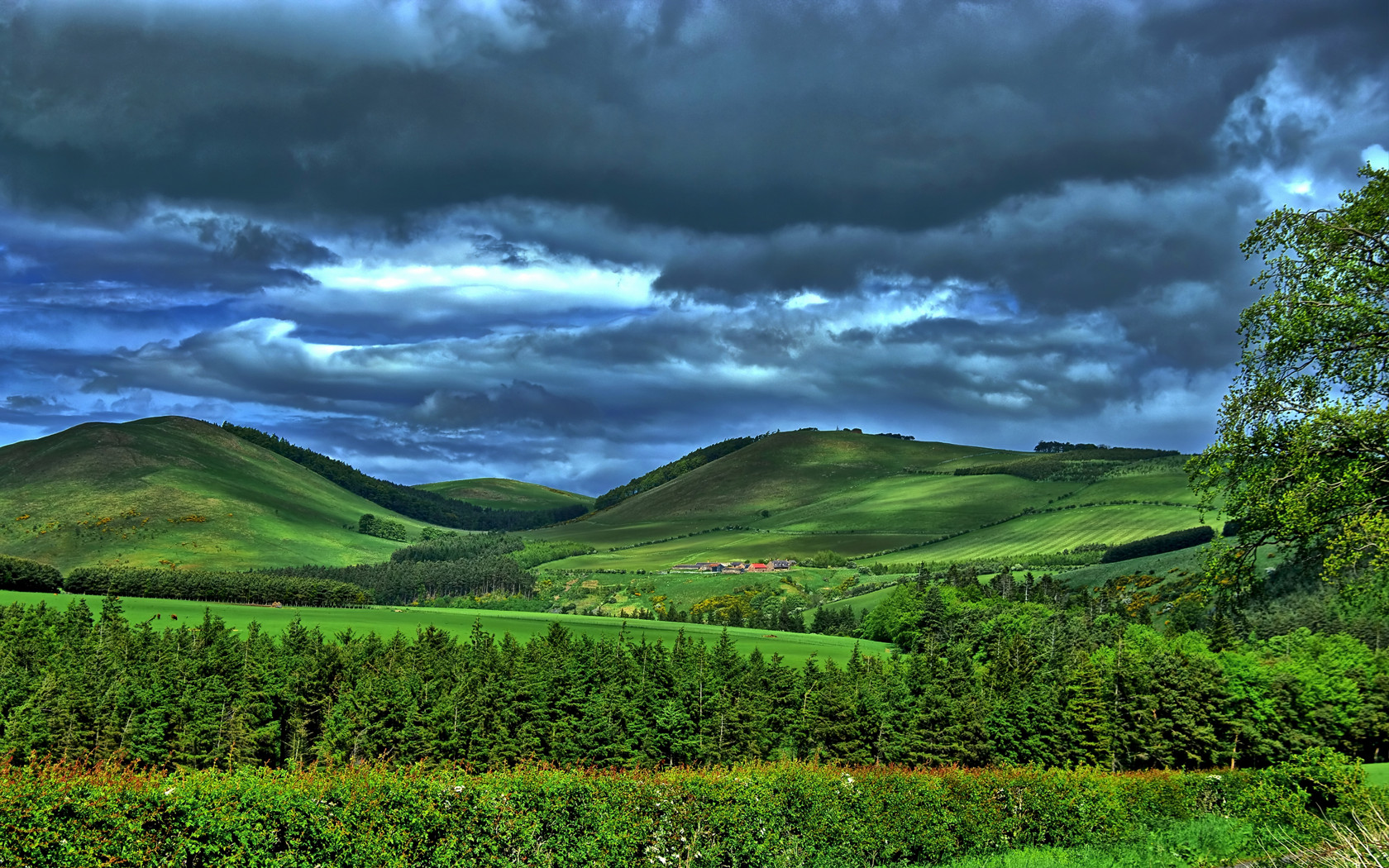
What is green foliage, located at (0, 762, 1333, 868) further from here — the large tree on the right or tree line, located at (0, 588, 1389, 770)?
tree line, located at (0, 588, 1389, 770)

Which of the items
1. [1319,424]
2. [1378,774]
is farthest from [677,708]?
[1319,424]

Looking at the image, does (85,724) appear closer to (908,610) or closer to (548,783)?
(548,783)

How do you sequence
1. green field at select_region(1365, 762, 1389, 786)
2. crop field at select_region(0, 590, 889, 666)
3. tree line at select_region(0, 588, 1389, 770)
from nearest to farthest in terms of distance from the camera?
green field at select_region(1365, 762, 1389, 786), tree line at select_region(0, 588, 1389, 770), crop field at select_region(0, 590, 889, 666)

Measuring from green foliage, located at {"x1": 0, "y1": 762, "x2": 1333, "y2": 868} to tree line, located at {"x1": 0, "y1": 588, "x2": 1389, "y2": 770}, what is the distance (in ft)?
170

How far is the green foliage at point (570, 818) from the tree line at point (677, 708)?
51.8m

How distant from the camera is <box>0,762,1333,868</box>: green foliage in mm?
26281

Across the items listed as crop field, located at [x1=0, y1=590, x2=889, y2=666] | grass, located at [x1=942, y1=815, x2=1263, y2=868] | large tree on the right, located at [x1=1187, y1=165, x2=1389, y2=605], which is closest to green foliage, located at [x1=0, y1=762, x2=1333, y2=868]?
grass, located at [x1=942, y1=815, x2=1263, y2=868]

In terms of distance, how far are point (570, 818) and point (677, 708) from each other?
244 ft

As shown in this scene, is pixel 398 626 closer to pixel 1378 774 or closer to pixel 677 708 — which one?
pixel 677 708

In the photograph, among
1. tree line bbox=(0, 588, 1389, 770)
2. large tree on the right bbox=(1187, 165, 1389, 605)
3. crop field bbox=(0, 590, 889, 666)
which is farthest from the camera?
crop field bbox=(0, 590, 889, 666)

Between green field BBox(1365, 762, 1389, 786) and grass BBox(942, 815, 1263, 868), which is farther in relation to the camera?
green field BBox(1365, 762, 1389, 786)

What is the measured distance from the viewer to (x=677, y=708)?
10344 cm

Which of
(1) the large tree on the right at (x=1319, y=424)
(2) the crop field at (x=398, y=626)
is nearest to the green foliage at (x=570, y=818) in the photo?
(1) the large tree on the right at (x=1319, y=424)

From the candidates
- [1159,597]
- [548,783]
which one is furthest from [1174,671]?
[1159,597]
